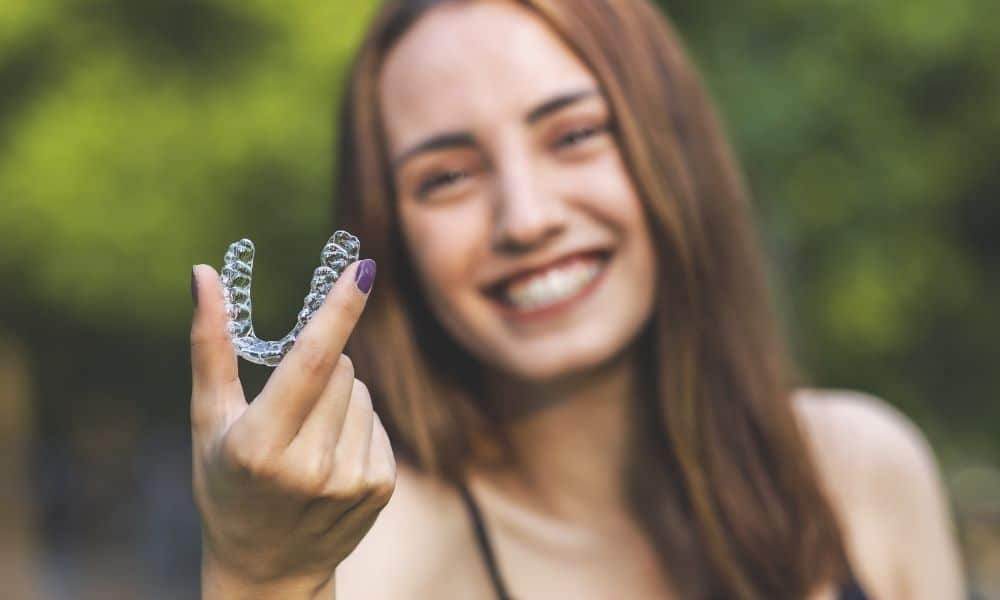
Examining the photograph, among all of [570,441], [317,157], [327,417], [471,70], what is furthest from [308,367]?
[317,157]

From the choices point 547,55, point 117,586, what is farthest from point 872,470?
point 117,586

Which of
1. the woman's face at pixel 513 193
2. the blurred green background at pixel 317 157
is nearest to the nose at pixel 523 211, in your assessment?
the woman's face at pixel 513 193

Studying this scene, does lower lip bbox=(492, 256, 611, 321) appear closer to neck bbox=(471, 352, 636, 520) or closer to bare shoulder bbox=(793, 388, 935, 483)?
neck bbox=(471, 352, 636, 520)

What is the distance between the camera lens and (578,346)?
2.04m

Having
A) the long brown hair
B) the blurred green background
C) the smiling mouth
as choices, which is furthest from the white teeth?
the blurred green background

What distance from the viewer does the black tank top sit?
213 centimetres

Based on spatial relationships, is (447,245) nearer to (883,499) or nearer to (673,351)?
(673,351)

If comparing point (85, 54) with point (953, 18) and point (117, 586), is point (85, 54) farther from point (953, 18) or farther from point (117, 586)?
point (117, 586)

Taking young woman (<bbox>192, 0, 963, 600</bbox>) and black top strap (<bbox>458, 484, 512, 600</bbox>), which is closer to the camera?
young woman (<bbox>192, 0, 963, 600</bbox>)

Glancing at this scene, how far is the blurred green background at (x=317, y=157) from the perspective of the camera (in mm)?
4016

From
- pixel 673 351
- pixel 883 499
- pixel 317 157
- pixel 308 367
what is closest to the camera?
pixel 308 367

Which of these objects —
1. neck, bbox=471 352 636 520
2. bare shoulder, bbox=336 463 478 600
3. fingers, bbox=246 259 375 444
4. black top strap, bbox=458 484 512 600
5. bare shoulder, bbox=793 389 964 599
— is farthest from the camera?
bare shoulder, bbox=793 389 964 599

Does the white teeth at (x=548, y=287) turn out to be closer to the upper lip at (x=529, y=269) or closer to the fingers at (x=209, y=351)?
the upper lip at (x=529, y=269)

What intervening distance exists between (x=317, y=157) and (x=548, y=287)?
7.67ft
